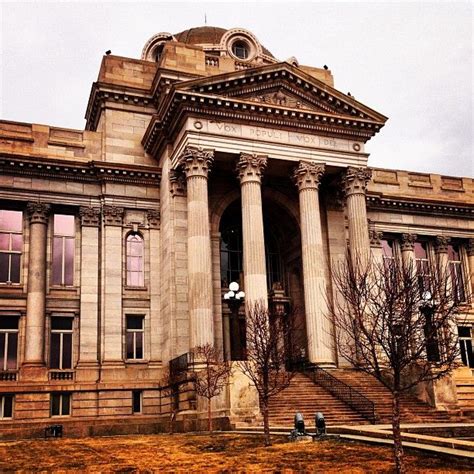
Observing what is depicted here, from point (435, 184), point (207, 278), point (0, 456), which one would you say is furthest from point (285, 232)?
point (0, 456)

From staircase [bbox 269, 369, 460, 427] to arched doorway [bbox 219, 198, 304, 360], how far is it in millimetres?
8161

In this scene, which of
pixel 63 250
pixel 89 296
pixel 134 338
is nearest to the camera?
pixel 89 296

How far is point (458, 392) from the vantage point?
32.5 meters

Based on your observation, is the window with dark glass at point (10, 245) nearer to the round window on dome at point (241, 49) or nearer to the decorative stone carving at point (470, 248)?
the round window on dome at point (241, 49)

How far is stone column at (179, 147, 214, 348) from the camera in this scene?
31078 mm

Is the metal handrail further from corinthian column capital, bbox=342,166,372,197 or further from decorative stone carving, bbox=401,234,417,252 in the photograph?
decorative stone carving, bbox=401,234,417,252

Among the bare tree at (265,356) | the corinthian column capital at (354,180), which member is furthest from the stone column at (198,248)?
the corinthian column capital at (354,180)

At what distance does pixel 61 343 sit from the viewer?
3459 cm

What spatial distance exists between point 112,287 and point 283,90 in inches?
583

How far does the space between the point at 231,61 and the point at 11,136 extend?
14738 mm

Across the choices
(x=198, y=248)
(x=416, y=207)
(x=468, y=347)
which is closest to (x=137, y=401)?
(x=198, y=248)

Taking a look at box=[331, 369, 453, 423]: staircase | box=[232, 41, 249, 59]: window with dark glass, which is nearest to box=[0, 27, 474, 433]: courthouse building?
box=[331, 369, 453, 423]: staircase

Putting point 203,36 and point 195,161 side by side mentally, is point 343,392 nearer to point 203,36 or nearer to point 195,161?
point 195,161

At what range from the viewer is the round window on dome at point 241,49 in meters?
48.1
